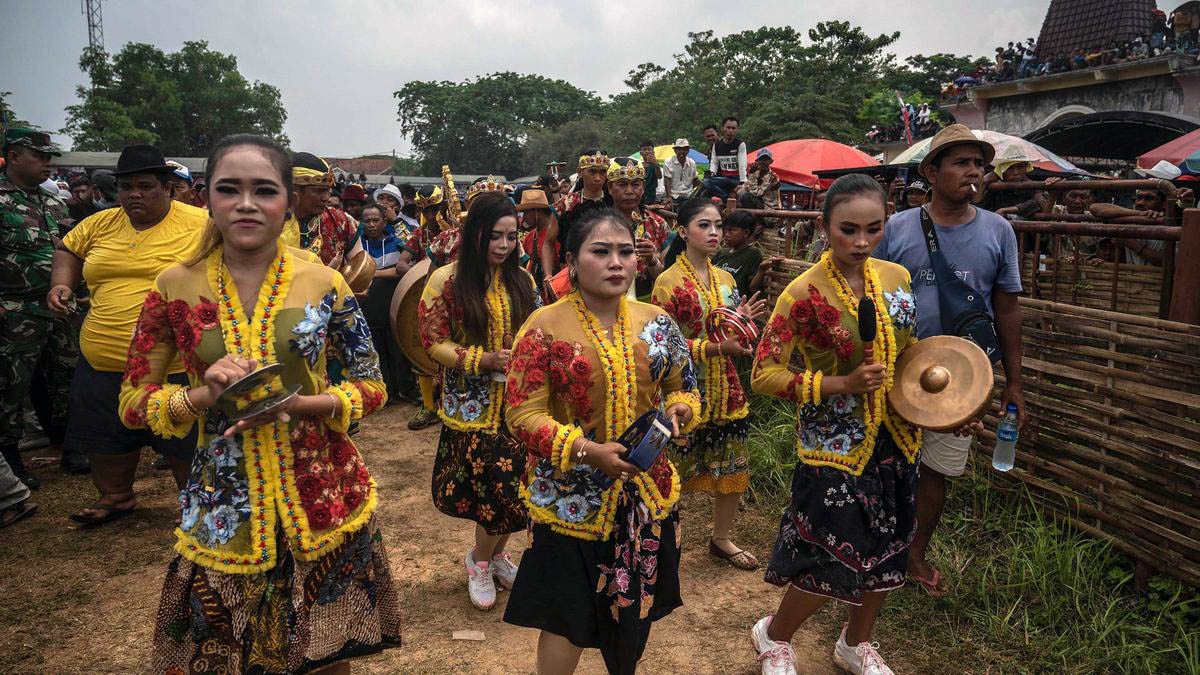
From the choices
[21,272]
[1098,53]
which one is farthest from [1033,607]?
[1098,53]

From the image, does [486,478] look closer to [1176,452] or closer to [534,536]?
[534,536]

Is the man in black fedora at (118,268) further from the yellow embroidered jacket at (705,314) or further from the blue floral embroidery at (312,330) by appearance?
the yellow embroidered jacket at (705,314)

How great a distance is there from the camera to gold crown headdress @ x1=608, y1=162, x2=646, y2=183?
535 cm

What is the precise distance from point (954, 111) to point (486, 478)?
95.8 feet

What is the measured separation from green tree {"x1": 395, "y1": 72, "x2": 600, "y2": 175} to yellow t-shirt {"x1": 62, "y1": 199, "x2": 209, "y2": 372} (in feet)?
194

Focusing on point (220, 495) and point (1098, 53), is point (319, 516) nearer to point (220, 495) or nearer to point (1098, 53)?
point (220, 495)

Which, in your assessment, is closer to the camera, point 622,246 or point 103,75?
point 622,246

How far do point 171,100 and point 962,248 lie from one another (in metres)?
53.0

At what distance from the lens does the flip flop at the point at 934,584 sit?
389 cm

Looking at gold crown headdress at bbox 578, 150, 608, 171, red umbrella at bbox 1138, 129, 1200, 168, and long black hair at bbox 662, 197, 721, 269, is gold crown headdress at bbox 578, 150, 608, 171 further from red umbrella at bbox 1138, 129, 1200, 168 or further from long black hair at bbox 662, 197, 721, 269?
red umbrella at bbox 1138, 129, 1200, 168

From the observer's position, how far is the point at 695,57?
4197 cm

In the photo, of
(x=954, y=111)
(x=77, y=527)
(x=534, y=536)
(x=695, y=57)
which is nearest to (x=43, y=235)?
(x=77, y=527)

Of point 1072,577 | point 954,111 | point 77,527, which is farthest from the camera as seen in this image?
point 954,111

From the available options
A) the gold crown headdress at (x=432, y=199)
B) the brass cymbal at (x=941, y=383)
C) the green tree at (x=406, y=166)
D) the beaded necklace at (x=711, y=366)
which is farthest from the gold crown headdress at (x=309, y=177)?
the green tree at (x=406, y=166)
